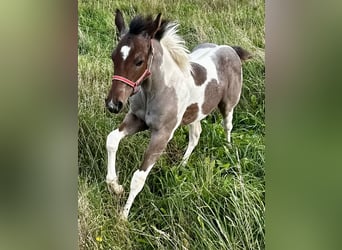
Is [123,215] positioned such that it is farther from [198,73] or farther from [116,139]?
[198,73]

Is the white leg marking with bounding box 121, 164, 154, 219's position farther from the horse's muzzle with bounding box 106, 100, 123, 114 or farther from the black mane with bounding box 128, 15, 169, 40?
the black mane with bounding box 128, 15, 169, 40

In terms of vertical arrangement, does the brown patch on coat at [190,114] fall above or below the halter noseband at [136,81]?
below

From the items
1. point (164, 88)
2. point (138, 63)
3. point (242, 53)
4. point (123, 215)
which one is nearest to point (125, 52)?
point (138, 63)

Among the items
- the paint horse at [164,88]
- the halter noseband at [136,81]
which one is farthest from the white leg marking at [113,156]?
the halter noseband at [136,81]

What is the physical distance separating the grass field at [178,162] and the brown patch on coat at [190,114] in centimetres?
3

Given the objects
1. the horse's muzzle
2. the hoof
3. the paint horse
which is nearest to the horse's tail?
the paint horse

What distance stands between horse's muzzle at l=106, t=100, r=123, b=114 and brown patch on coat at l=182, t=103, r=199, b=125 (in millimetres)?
235

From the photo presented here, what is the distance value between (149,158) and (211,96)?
321 millimetres

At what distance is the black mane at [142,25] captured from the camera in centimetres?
196

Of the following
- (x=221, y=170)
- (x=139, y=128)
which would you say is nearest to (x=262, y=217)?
(x=221, y=170)

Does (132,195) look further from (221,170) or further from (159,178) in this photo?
(221,170)

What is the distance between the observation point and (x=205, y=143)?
6.57 ft

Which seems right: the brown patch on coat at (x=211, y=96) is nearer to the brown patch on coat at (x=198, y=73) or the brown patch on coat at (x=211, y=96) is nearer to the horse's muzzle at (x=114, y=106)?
the brown patch on coat at (x=198, y=73)
